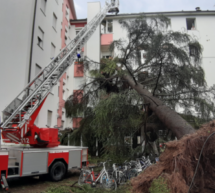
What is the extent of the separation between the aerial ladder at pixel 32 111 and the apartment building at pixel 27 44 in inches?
41.8

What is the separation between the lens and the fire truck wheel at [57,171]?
777 centimetres

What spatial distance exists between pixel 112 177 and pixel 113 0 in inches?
535

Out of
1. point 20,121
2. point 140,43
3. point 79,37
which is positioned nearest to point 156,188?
point 20,121

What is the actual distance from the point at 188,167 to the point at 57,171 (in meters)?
5.63

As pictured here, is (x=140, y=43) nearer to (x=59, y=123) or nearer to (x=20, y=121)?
(x=20, y=121)

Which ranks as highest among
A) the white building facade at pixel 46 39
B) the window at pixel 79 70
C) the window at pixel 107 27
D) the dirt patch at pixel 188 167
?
the window at pixel 107 27

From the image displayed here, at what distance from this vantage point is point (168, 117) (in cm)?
679

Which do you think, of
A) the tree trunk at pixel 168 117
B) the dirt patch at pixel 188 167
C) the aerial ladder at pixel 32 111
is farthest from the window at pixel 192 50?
the aerial ladder at pixel 32 111

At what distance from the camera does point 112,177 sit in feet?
21.9

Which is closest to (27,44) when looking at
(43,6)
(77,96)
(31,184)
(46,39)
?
(46,39)

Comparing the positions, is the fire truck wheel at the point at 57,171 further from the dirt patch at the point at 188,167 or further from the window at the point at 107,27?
the window at the point at 107,27

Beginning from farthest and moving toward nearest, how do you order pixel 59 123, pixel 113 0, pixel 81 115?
1. pixel 59 123
2. pixel 113 0
3. pixel 81 115

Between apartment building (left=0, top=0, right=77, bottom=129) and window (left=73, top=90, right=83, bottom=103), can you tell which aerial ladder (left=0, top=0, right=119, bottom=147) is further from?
window (left=73, top=90, right=83, bottom=103)

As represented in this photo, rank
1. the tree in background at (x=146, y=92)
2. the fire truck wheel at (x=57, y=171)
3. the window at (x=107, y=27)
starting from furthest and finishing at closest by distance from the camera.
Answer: the window at (x=107, y=27)
the fire truck wheel at (x=57, y=171)
the tree in background at (x=146, y=92)
